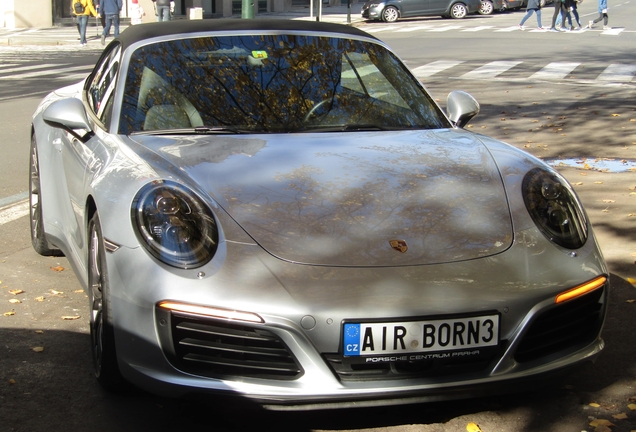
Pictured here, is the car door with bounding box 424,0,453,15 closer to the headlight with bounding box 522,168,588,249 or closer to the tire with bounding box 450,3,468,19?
the tire with bounding box 450,3,468,19

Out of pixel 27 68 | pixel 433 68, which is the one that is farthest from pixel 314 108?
pixel 27 68

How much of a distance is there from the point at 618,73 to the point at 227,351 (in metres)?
15.4

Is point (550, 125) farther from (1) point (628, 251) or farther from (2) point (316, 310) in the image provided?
(2) point (316, 310)

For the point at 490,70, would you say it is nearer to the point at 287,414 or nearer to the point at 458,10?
the point at 287,414

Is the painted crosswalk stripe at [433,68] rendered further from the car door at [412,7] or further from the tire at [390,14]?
the car door at [412,7]

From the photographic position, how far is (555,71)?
57.5ft

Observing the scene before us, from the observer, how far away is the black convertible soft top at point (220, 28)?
4746 mm

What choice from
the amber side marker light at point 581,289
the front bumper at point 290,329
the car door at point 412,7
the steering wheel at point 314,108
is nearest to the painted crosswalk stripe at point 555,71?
the steering wheel at point 314,108

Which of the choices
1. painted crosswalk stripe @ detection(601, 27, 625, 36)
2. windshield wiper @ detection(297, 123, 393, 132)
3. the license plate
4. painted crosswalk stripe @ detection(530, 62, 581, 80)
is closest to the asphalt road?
the license plate

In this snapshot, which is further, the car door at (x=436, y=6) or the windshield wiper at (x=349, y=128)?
the car door at (x=436, y=6)

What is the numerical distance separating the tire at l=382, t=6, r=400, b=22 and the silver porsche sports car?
1283 inches

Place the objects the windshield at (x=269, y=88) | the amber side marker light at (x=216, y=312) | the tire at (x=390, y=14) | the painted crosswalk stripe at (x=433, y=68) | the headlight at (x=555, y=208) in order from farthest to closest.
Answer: the tire at (x=390, y=14)
the painted crosswalk stripe at (x=433, y=68)
the windshield at (x=269, y=88)
the headlight at (x=555, y=208)
the amber side marker light at (x=216, y=312)

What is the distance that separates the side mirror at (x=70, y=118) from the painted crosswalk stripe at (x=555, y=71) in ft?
43.7

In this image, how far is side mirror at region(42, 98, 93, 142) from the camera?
422cm
